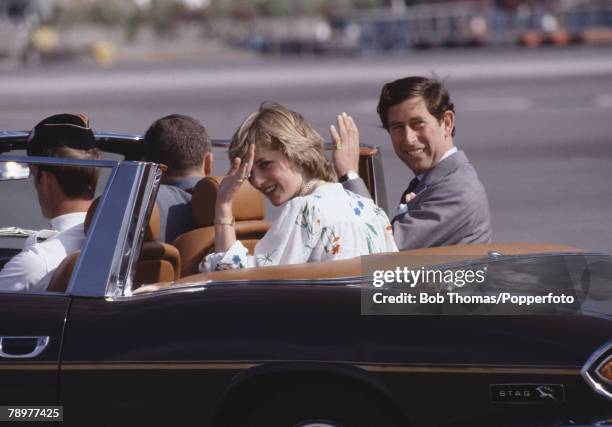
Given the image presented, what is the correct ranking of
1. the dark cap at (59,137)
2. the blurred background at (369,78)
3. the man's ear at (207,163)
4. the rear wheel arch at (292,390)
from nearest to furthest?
the rear wheel arch at (292,390)
the dark cap at (59,137)
the man's ear at (207,163)
the blurred background at (369,78)

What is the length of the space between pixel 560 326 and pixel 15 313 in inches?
60.0

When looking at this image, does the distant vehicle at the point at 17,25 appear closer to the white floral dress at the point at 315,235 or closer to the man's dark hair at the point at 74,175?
the man's dark hair at the point at 74,175

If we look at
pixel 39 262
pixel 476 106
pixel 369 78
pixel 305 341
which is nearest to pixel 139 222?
pixel 39 262

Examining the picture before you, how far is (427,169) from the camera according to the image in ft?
14.6

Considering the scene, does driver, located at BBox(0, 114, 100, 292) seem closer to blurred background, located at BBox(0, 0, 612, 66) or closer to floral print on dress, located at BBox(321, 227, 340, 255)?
floral print on dress, located at BBox(321, 227, 340, 255)

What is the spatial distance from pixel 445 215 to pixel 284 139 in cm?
79

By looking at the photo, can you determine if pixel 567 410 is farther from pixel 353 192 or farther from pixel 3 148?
pixel 3 148

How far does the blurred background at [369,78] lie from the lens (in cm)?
1300

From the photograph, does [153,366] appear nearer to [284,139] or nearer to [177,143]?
[284,139]

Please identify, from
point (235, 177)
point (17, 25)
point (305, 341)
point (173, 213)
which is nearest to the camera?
point (305, 341)

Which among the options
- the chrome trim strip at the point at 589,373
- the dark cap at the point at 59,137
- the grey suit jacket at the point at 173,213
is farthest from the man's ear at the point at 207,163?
the chrome trim strip at the point at 589,373

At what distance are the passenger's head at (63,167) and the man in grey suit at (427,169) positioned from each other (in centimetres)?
91

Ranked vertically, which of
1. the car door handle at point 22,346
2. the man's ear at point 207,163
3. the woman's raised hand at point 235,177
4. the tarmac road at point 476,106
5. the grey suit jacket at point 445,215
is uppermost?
the woman's raised hand at point 235,177

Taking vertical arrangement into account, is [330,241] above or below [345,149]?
below
